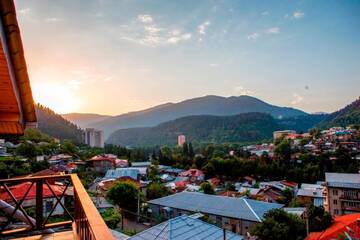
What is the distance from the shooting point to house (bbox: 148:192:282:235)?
17078 millimetres

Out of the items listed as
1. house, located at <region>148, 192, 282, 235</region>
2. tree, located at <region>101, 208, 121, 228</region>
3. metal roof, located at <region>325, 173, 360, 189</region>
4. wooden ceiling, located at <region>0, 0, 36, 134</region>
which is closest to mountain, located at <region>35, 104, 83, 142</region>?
house, located at <region>148, 192, 282, 235</region>

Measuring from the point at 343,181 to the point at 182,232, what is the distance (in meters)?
20.0

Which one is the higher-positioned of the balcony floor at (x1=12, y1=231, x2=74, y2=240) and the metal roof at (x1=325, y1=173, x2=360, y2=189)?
the balcony floor at (x1=12, y1=231, x2=74, y2=240)

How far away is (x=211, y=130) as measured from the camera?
111750 millimetres

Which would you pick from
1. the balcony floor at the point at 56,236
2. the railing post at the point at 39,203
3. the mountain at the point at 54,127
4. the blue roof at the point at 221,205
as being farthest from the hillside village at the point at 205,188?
the mountain at the point at 54,127

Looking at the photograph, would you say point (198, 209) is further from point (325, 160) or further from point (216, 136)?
point (216, 136)

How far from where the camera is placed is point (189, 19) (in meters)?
9.77

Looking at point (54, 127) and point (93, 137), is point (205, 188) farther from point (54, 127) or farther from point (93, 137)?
point (93, 137)

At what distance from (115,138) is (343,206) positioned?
429ft

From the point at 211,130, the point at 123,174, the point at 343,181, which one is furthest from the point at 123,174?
the point at 211,130

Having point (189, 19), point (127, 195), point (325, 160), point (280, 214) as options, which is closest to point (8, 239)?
point (189, 19)

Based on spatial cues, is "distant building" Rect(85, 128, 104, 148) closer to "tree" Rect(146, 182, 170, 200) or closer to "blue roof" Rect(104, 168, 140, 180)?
"blue roof" Rect(104, 168, 140, 180)

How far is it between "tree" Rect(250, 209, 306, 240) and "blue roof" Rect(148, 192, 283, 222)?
3.33 m

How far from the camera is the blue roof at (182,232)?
7.94 m
